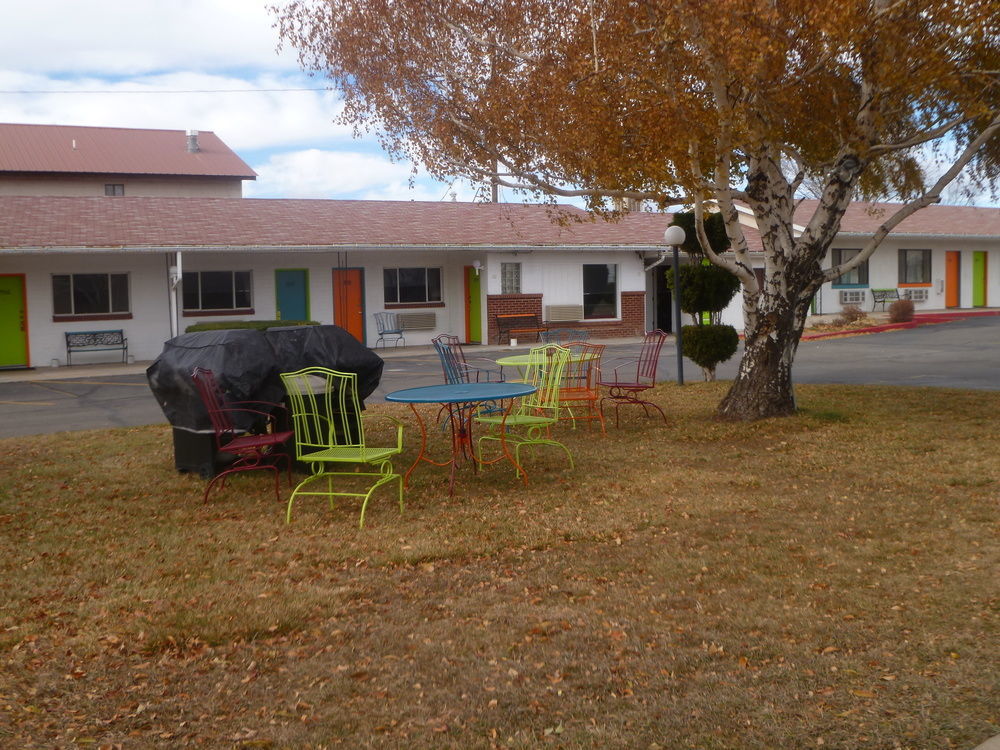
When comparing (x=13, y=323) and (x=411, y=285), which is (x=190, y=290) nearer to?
(x=13, y=323)

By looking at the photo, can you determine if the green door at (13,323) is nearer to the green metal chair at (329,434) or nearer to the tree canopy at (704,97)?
the tree canopy at (704,97)

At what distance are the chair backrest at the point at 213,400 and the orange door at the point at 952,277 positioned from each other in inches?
1264

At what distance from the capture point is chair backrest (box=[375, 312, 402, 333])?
25872mm

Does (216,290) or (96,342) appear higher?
(216,290)

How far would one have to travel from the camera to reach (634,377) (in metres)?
17.3

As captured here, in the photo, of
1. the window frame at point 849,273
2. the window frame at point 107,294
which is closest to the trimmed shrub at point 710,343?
the window frame at point 107,294

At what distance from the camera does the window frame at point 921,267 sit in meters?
34.3

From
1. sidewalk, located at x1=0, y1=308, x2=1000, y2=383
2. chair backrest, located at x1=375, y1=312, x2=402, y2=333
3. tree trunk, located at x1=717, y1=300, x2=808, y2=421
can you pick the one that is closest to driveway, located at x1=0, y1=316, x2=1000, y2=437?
sidewalk, located at x1=0, y1=308, x2=1000, y2=383

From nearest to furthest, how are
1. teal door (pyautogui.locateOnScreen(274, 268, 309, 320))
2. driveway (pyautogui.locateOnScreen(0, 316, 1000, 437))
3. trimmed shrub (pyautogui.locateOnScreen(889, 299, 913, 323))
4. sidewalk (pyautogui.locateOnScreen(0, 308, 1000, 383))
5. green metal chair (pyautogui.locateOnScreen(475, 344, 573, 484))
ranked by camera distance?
green metal chair (pyautogui.locateOnScreen(475, 344, 573, 484))
driveway (pyautogui.locateOnScreen(0, 316, 1000, 437))
sidewalk (pyautogui.locateOnScreen(0, 308, 1000, 383))
teal door (pyautogui.locateOnScreen(274, 268, 309, 320))
trimmed shrub (pyautogui.locateOnScreen(889, 299, 913, 323))

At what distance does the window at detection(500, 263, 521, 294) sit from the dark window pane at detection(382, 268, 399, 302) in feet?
8.92

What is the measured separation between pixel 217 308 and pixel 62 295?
3388 mm

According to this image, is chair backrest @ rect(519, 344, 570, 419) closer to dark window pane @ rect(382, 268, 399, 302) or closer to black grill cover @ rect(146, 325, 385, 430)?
black grill cover @ rect(146, 325, 385, 430)

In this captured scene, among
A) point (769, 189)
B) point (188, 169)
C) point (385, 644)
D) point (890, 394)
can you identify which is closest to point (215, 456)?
point (385, 644)

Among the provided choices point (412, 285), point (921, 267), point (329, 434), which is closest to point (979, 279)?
point (921, 267)
